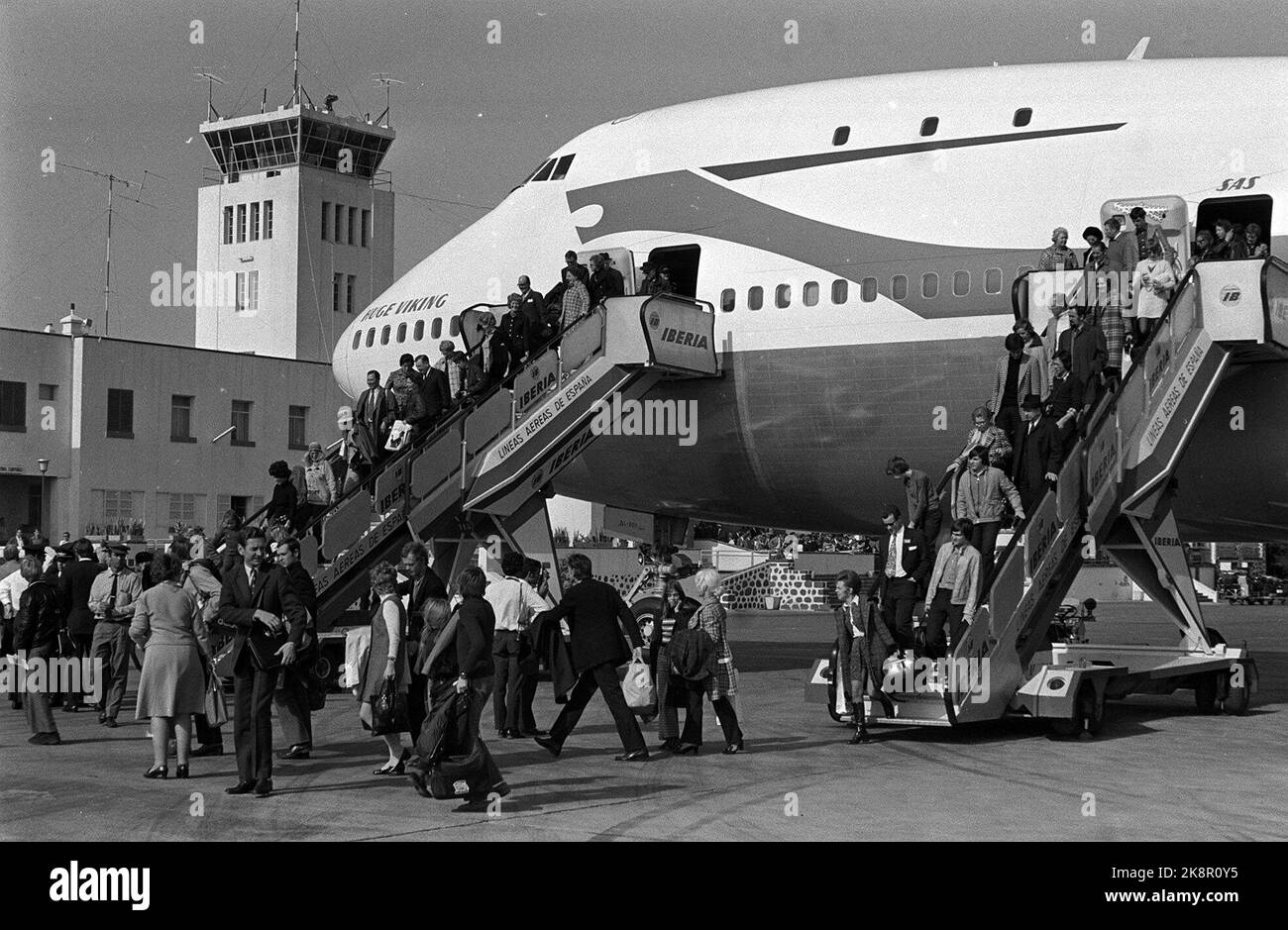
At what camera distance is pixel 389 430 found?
69.5 ft

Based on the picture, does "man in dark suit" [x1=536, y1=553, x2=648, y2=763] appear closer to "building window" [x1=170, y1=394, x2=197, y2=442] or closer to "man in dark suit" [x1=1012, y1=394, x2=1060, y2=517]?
"man in dark suit" [x1=1012, y1=394, x2=1060, y2=517]

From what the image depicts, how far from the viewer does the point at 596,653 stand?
13.5m

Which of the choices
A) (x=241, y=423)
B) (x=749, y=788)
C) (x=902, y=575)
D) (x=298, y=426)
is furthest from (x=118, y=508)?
(x=749, y=788)

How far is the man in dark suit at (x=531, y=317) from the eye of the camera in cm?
2059

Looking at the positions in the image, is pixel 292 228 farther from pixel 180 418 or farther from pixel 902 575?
pixel 902 575

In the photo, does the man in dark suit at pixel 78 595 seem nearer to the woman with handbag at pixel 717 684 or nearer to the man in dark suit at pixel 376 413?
the man in dark suit at pixel 376 413

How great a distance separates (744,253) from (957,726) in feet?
23.9

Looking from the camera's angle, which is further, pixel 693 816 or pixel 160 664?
pixel 160 664

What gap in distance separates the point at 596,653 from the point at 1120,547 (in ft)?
21.6

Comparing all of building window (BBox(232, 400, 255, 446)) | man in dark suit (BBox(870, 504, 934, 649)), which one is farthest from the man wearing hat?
building window (BBox(232, 400, 255, 446))

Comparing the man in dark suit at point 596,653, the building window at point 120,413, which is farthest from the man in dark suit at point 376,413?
the building window at point 120,413
